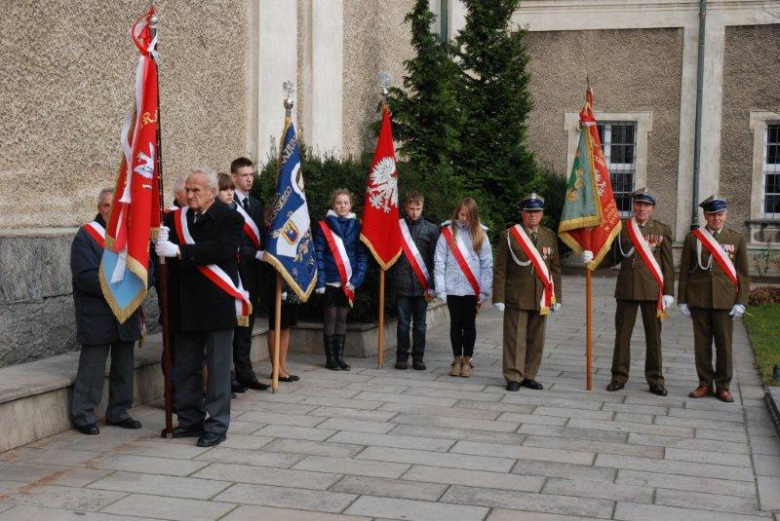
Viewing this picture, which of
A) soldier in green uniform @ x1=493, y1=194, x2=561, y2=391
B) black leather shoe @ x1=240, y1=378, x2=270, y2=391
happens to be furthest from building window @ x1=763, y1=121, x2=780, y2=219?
black leather shoe @ x1=240, y1=378, x2=270, y2=391

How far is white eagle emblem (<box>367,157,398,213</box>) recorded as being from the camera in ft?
31.5

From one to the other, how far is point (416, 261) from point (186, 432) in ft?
11.8

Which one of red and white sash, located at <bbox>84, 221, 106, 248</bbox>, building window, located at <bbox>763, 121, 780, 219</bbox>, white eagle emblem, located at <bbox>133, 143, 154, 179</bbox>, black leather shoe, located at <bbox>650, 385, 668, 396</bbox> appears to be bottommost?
black leather shoe, located at <bbox>650, 385, 668, 396</bbox>

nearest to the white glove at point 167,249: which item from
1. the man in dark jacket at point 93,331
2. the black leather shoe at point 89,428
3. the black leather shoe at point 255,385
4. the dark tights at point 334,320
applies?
the man in dark jacket at point 93,331

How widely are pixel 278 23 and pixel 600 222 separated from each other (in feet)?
17.6

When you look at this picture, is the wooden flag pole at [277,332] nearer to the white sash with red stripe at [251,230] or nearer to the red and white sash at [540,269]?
the white sash with red stripe at [251,230]

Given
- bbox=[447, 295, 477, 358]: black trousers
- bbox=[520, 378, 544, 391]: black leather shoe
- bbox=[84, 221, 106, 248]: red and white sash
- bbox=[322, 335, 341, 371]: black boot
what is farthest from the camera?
bbox=[322, 335, 341, 371]: black boot

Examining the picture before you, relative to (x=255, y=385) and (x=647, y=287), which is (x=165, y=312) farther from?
(x=647, y=287)

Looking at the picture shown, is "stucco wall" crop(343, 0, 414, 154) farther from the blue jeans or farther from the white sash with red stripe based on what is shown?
the white sash with red stripe

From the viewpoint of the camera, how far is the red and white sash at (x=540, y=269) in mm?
8562

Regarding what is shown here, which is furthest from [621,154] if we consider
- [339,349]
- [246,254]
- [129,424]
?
[129,424]

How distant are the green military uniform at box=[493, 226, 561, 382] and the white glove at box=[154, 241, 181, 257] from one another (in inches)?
136

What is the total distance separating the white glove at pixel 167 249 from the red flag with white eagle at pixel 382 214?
3.42 m

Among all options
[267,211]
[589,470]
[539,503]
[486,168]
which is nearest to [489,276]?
[267,211]
